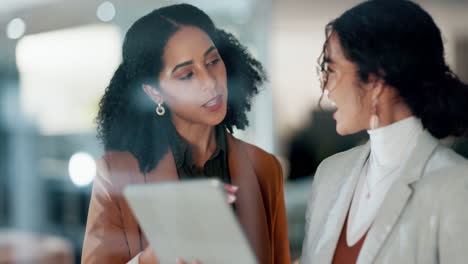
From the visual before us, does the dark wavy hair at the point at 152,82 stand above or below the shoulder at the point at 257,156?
above

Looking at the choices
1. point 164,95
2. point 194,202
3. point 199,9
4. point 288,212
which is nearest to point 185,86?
point 164,95

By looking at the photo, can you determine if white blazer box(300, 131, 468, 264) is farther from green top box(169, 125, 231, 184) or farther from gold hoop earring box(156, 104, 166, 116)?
gold hoop earring box(156, 104, 166, 116)

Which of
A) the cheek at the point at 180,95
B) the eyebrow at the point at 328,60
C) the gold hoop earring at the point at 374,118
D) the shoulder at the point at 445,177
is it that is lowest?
the shoulder at the point at 445,177

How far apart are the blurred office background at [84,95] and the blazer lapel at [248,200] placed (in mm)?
56

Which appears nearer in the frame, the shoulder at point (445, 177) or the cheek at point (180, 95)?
the shoulder at point (445, 177)

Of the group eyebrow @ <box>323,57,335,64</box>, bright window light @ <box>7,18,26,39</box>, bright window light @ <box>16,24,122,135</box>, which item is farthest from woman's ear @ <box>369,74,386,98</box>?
bright window light @ <box>7,18,26,39</box>

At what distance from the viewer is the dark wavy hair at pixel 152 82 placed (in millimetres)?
1219

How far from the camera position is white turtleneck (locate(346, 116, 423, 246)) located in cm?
110

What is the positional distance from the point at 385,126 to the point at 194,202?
0.45 metres

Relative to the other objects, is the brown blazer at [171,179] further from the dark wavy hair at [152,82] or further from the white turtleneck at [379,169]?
the white turtleneck at [379,169]

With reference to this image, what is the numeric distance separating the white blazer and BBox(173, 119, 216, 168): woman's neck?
1.18ft

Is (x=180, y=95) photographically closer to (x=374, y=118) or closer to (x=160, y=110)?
(x=160, y=110)

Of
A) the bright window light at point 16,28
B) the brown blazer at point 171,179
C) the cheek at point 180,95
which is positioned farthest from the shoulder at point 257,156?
the bright window light at point 16,28

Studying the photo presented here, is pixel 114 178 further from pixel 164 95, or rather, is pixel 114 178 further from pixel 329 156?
pixel 329 156
